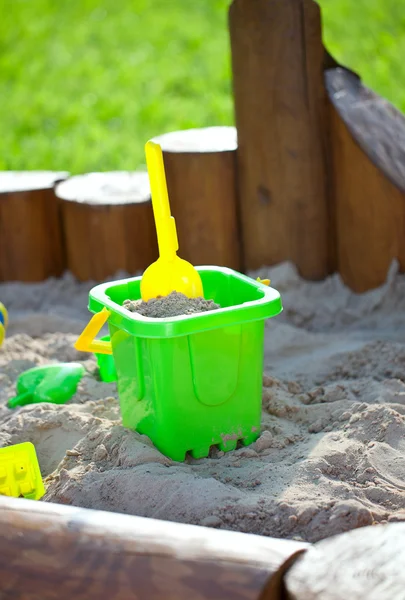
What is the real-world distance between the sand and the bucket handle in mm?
176

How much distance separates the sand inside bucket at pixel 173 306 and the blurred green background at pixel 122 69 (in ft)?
8.07

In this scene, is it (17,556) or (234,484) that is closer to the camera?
(17,556)

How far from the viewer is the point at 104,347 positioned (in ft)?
7.13

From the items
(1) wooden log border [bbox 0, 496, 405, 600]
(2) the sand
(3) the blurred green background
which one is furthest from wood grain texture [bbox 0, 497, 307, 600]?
(3) the blurred green background

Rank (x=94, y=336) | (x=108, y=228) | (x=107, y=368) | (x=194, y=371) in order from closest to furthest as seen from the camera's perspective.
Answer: (x=194, y=371), (x=94, y=336), (x=107, y=368), (x=108, y=228)

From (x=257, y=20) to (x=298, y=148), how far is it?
41 centimetres

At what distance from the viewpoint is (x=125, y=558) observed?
1334mm

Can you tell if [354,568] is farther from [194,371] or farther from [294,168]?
[294,168]

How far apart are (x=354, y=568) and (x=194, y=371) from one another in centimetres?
76

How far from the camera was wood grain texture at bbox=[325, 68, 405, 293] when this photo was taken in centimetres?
279

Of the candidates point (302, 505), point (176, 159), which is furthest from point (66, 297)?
point (302, 505)

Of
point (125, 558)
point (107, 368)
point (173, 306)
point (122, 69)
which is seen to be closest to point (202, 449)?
point (173, 306)

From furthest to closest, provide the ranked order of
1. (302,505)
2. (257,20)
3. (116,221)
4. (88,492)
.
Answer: (116,221) < (257,20) < (88,492) < (302,505)

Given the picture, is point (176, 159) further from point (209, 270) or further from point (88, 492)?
point (88, 492)
